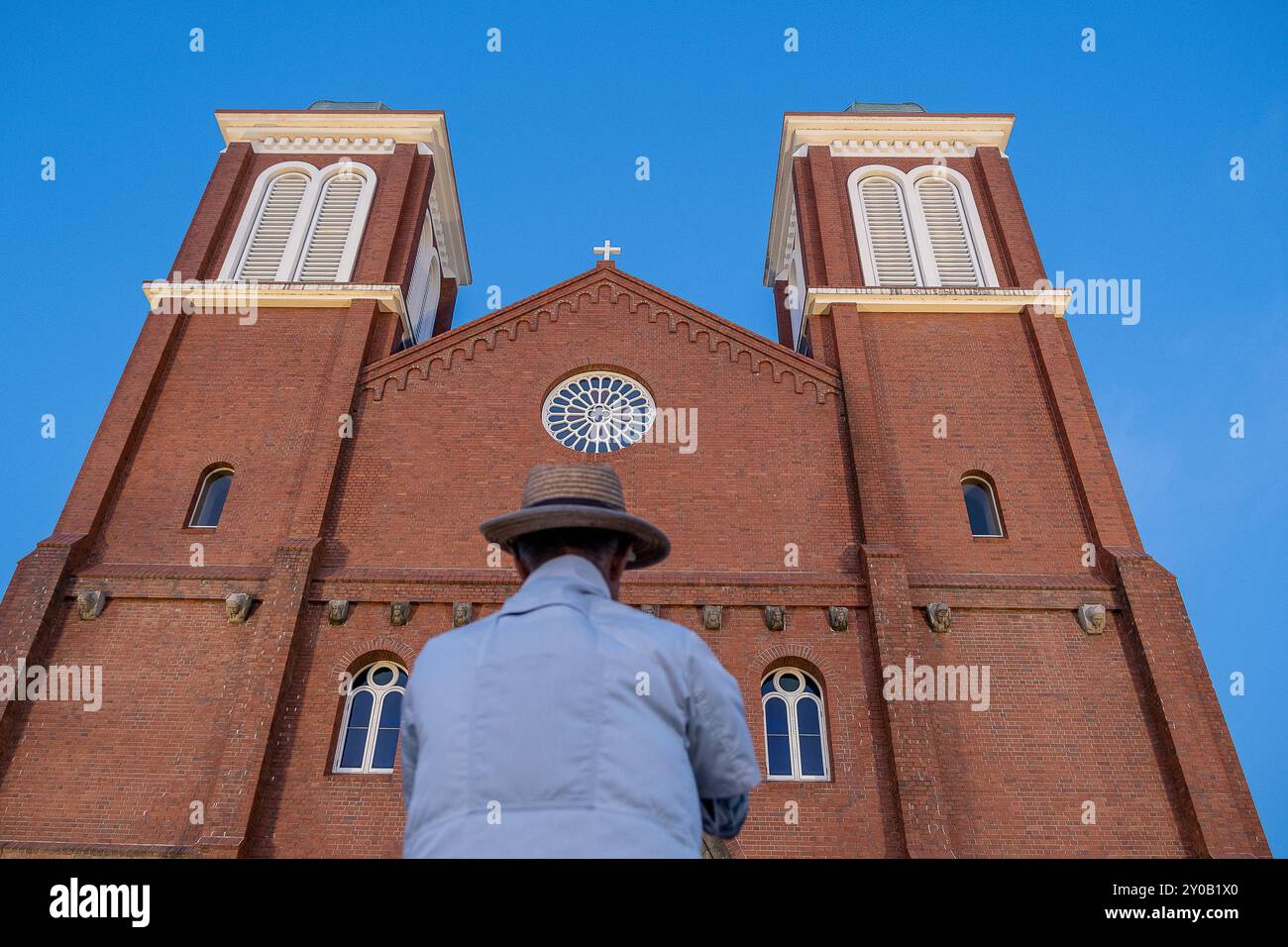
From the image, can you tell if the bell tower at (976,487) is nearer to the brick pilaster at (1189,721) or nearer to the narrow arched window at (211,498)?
the brick pilaster at (1189,721)

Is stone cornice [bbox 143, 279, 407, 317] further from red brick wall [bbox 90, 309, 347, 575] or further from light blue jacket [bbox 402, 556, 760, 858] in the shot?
light blue jacket [bbox 402, 556, 760, 858]

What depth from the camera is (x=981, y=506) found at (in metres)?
14.4

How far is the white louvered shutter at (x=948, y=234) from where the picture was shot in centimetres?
1780

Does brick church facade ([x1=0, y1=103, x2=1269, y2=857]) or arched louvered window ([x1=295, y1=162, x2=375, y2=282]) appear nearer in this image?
brick church facade ([x1=0, y1=103, x2=1269, y2=857])

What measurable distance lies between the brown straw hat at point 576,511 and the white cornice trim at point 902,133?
19200 millimetres

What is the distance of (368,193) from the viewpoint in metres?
19.3

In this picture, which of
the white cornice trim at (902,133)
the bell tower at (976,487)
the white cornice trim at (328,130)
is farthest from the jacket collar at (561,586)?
the white cornice trim at (328,130)

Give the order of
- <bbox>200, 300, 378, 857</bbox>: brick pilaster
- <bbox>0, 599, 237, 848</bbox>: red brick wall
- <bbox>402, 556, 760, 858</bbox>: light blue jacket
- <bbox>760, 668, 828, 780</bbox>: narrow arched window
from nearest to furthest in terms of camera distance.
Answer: <bbox>402, 556, 760, 858</bbox>: light blue jacket < <bbox>200, 300, 378, 857</bbox>: brick pilaster < <bbox>0, 599, 237, 848</bbox>: red brick wall < <bbox>760, 668, 828, 780</bbox>: narrow arched window

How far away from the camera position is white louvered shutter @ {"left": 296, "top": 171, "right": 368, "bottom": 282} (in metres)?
17.9

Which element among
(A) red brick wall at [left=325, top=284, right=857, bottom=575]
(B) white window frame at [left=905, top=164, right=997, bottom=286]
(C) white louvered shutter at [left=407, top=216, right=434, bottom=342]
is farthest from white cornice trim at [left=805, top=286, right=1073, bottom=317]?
(C) white louvered shutter at [left=407, top=216, right=434, bottom=342]

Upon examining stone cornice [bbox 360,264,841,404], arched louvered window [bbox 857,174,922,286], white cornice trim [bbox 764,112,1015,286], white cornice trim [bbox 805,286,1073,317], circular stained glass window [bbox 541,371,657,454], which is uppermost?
white cornice trim [bbox 764,112,1015,286]

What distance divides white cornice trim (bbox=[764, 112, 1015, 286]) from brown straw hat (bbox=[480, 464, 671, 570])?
19200 mm

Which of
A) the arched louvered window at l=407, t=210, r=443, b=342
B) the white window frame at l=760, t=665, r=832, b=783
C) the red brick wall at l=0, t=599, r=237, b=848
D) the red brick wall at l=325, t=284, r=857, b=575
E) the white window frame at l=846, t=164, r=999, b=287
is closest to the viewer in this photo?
the red brick wall at l=0, t=599, r=237, b=848

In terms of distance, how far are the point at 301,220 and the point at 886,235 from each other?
12252 millimetres
